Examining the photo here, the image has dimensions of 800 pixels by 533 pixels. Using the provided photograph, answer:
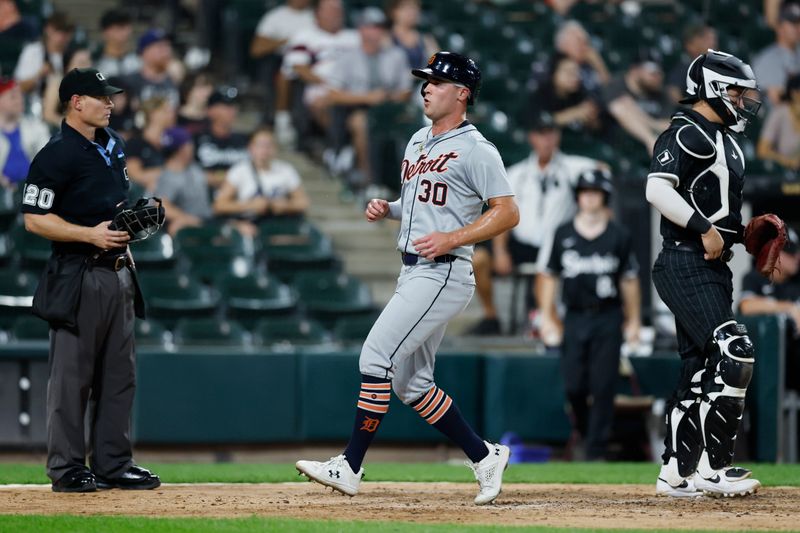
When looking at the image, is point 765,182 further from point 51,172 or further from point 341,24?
point 51,172

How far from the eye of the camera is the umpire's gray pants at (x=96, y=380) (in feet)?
21.7

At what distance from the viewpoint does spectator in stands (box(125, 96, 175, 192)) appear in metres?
11.8

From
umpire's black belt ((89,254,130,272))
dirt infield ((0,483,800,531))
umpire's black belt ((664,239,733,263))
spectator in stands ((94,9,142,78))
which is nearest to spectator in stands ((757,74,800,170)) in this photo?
spectator in stands ((94,9,142,78))

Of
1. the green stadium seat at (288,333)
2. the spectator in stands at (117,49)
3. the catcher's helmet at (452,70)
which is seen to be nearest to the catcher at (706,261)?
the catcher's helmet at (452,70)

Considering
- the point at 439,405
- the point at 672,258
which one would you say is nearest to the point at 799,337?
the point at 672,258

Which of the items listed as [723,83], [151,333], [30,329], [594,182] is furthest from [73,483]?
[594,182]

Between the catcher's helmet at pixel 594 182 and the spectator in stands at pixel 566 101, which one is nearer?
the catcher's helmet at pixel 594 182

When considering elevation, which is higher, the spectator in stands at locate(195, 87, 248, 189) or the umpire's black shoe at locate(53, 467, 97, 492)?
the spectator in stands at locate(195, 87, 248, 189)

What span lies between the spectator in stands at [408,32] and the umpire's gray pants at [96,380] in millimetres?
7521

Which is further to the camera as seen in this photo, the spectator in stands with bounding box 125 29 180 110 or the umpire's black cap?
the spectator in stands with bounding box 125 29 180 110

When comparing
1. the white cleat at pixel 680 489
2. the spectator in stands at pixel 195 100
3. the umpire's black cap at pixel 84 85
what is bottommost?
the white cleat at pixel 680 489

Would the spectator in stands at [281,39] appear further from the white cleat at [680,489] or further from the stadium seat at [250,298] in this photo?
the white cleat at [680,489]

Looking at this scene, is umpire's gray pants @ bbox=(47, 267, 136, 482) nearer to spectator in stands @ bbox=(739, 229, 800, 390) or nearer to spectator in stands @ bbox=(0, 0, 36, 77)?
spectator in stands @ bbox=(739, 229, 800, 390)

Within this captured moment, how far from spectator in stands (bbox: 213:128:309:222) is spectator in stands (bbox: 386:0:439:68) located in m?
2.36
